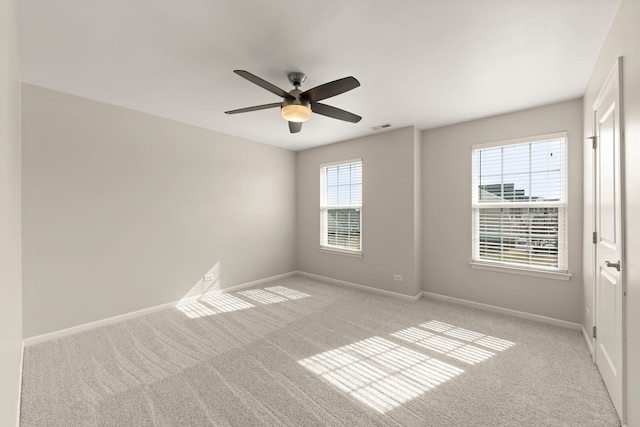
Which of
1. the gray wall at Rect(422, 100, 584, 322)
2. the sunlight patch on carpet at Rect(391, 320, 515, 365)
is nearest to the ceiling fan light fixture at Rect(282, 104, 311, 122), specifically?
the sunlight patch on carpet at Rect(391, 320, 515, 365)

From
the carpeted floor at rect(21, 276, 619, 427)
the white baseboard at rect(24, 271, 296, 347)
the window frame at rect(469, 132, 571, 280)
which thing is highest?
the window frame at rect(469, 132, 571, 280)

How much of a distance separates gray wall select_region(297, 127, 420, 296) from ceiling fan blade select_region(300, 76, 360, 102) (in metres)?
2.30

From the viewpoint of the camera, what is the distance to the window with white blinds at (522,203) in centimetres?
327

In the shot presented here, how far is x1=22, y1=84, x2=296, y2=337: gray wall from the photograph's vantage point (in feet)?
9.36

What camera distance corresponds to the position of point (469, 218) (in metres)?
3.87

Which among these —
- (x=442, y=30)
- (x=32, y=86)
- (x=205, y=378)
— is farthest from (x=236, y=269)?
(x=442, y=30)

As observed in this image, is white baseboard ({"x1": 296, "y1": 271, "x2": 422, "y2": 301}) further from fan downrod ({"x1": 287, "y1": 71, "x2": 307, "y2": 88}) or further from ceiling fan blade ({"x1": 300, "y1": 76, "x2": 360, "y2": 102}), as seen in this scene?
fan downrod ({"x1": 287, "y1": 71, "x2": 307, "y2": 88})

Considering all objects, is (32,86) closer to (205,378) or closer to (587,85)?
(205,378)

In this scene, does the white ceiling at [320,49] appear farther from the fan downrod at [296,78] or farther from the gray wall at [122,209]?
the gray wall at [122,209]

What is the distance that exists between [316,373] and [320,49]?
2698 mm

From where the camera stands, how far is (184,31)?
199 centimetres

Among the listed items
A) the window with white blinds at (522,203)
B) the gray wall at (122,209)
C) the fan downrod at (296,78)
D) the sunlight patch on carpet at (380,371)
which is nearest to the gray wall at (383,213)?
the window with white blinds at (522,203)

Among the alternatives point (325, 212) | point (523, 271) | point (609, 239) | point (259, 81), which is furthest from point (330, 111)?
point (523, 271)

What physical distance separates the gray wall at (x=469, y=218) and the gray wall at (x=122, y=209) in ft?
10.0
